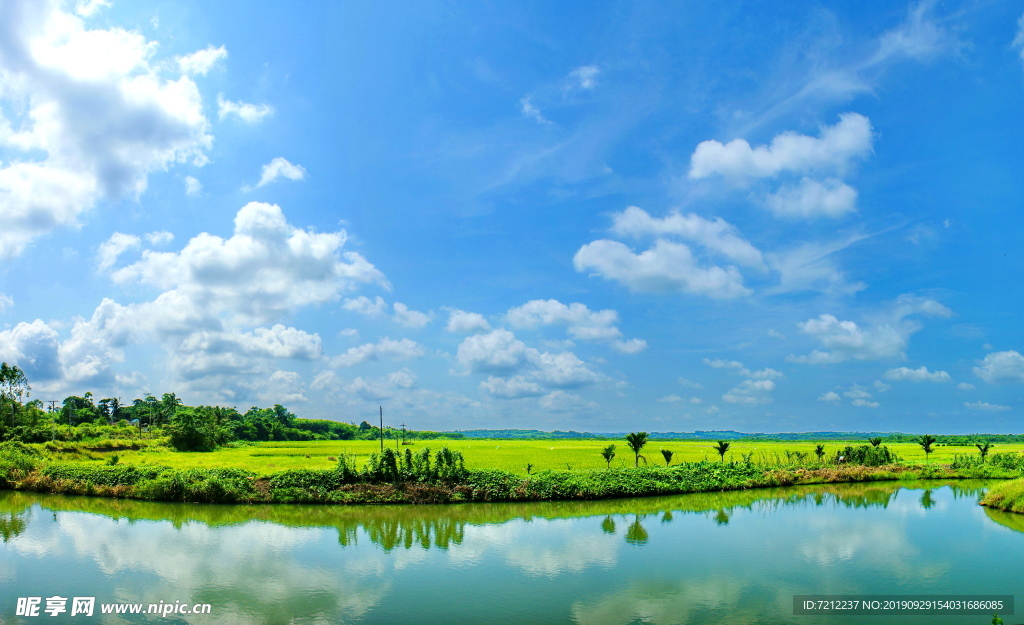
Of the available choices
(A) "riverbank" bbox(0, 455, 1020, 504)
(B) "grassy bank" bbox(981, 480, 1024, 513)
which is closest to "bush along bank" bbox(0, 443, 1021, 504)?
(A) "riverbank" bbox(0, 455, 1020, 504)

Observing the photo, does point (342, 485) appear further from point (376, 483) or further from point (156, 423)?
point (156, 423)

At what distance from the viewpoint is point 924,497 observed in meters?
29.4

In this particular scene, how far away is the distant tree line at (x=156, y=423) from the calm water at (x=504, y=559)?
3449cm

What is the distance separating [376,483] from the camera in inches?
1093

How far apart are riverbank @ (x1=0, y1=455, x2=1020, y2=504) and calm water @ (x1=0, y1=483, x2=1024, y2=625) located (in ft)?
3.76

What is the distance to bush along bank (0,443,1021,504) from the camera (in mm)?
26891

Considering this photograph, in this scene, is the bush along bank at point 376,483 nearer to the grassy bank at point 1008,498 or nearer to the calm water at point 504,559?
the calm water at point 504,559

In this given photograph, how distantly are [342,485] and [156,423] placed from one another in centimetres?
7689

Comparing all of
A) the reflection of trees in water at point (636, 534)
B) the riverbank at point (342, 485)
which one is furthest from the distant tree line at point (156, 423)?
the reflection of trees in water at point (636, 534)

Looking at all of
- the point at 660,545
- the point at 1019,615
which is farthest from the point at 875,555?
the point at 660,545

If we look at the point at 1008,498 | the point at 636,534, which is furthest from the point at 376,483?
the point at 1008,498

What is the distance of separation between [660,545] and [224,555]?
43.3 ft

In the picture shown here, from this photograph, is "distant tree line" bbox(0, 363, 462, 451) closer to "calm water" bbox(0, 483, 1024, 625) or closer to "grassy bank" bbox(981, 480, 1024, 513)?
"calm water" bbox(0, 483, 1024, 625)

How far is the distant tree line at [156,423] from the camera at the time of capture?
57281 millimetres
